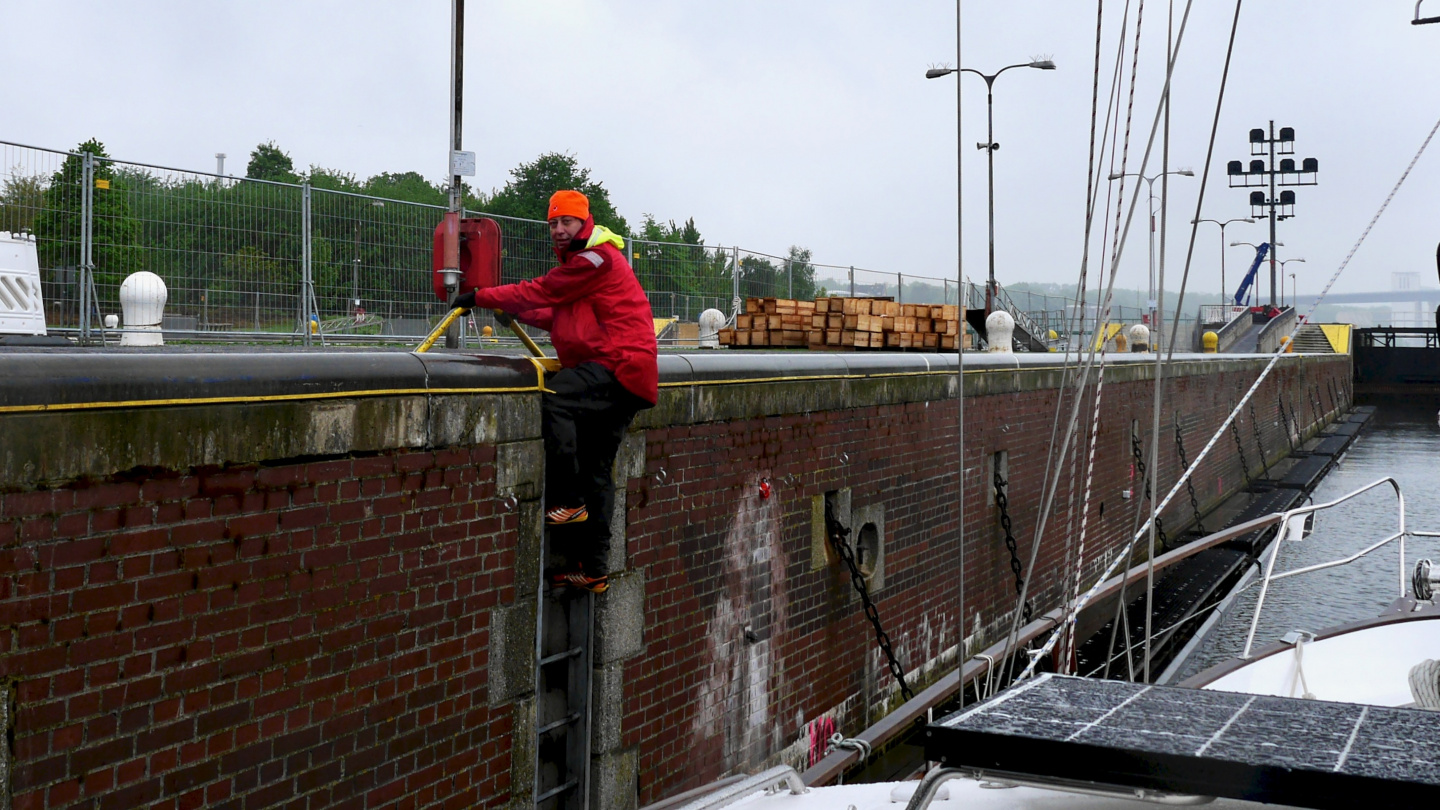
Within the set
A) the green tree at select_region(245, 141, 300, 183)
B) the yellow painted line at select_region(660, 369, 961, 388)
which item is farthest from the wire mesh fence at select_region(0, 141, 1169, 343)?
the green tree at select_region(245, 141, 300, 183)

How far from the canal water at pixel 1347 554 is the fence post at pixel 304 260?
8.66 m

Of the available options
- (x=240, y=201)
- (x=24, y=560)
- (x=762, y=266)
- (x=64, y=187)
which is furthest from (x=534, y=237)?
(x=24, y=560)

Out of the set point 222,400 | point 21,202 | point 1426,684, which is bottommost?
point 1426,684

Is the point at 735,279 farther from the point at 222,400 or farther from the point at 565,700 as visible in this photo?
the point at 222,400

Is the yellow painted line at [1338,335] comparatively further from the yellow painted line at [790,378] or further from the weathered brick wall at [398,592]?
the weathered brick wall at [398,592]

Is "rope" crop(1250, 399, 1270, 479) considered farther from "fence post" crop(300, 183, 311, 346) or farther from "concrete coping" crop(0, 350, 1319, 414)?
"concrete coping" crop(0, 350, 1319, 414)

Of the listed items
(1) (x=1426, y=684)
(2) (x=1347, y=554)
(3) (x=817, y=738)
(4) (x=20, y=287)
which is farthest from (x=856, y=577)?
(2) (x=1347, y=554)

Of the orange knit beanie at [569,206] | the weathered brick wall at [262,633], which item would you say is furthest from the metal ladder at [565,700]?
the orange knit beanie at [569,206]

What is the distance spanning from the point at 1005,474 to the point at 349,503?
366 inches

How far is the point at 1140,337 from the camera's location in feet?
105

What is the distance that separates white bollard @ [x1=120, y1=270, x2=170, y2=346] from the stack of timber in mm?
8118

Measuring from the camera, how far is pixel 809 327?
15.9 metres

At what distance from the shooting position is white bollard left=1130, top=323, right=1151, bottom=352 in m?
31.5

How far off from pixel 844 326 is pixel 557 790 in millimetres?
9658
